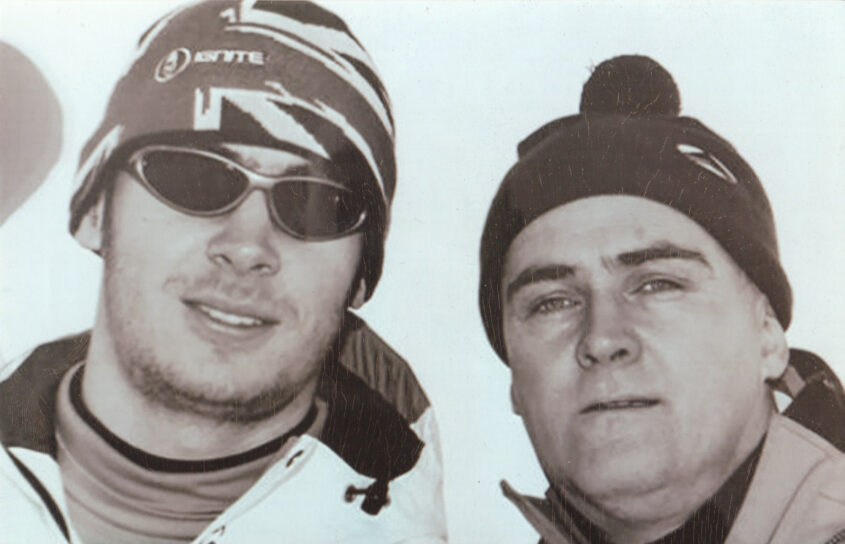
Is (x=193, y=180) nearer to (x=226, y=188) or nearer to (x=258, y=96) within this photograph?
(x=226, y=188)

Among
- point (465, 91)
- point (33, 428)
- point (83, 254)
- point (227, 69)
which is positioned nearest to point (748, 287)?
point (465, 91)

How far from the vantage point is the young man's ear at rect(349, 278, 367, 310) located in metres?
2.00

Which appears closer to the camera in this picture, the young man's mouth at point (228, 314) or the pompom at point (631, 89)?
the young man's mouth at point (228, 314)

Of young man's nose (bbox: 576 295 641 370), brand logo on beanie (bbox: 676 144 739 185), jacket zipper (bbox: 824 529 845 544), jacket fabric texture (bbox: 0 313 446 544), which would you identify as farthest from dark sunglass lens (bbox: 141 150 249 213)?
jacket zipper (bbox: 824 529 845 544)

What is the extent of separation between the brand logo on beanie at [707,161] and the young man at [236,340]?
68 cm

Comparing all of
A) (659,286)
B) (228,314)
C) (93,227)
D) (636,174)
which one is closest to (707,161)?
(636,174)

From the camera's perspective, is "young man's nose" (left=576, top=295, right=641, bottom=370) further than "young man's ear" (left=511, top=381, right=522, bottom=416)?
No

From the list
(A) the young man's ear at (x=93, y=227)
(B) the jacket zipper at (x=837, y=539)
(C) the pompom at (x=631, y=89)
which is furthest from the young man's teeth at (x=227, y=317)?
(B) the jacket zipper at (x=837, y=539)

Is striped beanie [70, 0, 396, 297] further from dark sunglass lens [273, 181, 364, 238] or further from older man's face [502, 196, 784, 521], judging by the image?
older man's face [502, 196, 784, 521]

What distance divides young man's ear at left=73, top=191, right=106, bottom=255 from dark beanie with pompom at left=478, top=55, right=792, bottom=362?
0.86 meters

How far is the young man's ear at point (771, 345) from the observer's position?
1.95 m

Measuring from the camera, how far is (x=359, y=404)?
198 cm

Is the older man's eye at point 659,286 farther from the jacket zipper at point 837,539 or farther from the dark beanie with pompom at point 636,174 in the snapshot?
the jacket zipper at point 837,539

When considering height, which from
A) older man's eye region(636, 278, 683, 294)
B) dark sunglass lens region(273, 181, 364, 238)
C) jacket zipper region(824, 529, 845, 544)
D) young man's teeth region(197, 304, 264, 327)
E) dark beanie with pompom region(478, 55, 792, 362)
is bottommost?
jacket zipper region(824, 529, 845, 544)
